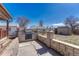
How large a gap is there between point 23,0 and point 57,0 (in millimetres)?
848

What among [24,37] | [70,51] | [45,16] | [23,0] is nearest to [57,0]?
[23,0]

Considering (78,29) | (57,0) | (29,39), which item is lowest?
(29,39)

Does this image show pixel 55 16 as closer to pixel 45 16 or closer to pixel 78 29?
pixel 45 16

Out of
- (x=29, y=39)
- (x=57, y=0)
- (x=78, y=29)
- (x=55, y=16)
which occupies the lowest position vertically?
(x=29, y=39)

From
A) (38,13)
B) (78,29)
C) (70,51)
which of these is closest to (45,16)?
(38,13)

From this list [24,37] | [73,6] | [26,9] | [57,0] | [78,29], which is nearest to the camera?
[57,0]

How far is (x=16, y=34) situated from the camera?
282 inches

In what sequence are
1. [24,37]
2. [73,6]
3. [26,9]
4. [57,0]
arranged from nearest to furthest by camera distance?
[57,0] < [73,6] < [26,9] < [24,37]

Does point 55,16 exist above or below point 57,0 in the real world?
below

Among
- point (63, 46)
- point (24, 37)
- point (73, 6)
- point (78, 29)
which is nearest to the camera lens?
point (73, 6)

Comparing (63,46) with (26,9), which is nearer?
(63,46)

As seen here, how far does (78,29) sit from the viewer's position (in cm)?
599

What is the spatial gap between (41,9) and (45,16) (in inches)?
11.1

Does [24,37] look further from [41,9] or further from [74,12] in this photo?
[74,12]
